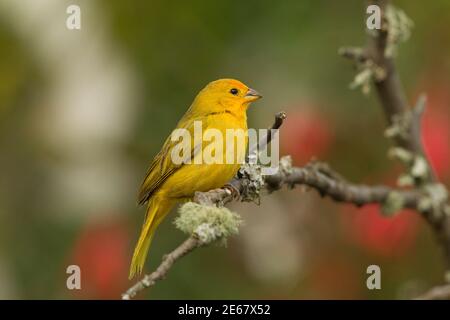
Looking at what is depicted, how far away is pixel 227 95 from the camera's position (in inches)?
177

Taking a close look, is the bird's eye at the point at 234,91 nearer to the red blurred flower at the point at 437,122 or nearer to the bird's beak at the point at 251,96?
the bird's beak at the point at 251,96

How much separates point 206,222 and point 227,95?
193 cm

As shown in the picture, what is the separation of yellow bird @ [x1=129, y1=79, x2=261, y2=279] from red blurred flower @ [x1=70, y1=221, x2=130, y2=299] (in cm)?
80

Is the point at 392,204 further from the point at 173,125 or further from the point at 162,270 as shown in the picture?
the point at 173,125

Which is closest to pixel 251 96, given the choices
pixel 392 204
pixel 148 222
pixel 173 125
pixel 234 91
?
pixel 234 91

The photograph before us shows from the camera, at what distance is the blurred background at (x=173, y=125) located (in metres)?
5.19

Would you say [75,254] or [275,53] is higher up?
[275,53]

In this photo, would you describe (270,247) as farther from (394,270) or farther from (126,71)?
(126,71)

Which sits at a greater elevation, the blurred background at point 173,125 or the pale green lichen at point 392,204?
the blurred background at point 173,125

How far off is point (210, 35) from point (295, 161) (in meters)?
1.15

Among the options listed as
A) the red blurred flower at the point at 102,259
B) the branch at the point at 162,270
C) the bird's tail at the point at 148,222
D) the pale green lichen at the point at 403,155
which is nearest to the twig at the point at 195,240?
the branch at the point at 162,270

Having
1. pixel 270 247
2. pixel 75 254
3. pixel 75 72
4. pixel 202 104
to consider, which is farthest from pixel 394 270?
pixel 75 72

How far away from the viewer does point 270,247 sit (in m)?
5.26

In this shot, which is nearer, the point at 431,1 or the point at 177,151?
the point at 177,151
